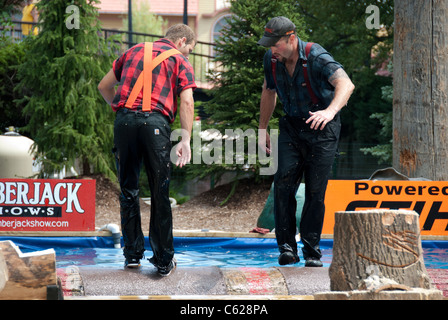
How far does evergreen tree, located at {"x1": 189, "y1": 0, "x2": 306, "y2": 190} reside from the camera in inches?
529

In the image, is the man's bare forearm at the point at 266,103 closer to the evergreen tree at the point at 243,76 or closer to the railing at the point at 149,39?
the evergreen tree at the point at 243,76

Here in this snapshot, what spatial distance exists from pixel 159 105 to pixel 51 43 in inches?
351

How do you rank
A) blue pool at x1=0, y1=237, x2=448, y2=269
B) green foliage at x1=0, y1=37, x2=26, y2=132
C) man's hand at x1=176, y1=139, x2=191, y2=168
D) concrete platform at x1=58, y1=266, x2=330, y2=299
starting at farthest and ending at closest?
green foliage at x1=0, y1=37, x2=26, y2=132
blue pool at x1=0, y1=237, x2=448, y2=269
man's hand at x1=176, y1=139, x2=191, y2=168
concrete platform at x1=58, y1=266, x2=330, y2=299

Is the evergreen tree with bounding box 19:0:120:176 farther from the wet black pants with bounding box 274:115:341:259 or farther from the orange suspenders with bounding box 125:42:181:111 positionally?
the orange suspenders with bounding box 125:42:181:111

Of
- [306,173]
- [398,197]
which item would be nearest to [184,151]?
[306,173]

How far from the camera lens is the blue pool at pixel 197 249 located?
6.72 metres

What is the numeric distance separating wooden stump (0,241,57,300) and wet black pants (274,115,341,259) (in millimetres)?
2089

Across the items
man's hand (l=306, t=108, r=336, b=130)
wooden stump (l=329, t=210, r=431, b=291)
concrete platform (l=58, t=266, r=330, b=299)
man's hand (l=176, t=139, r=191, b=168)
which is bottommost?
concrete platform (l=58, t=266, r=330, b=299)

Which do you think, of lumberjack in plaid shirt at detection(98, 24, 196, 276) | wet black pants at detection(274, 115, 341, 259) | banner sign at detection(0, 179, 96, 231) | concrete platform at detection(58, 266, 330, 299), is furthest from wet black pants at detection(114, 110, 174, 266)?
banner sign at detection(0, 179, 96, 231)

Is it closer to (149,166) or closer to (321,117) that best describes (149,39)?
(149,166)

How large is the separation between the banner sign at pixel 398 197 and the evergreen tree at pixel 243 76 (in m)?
5.88

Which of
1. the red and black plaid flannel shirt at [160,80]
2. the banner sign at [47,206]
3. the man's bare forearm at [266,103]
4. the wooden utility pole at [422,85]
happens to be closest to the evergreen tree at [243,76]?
the wooden utility pole at [422,85]

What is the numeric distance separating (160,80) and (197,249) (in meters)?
2.99
